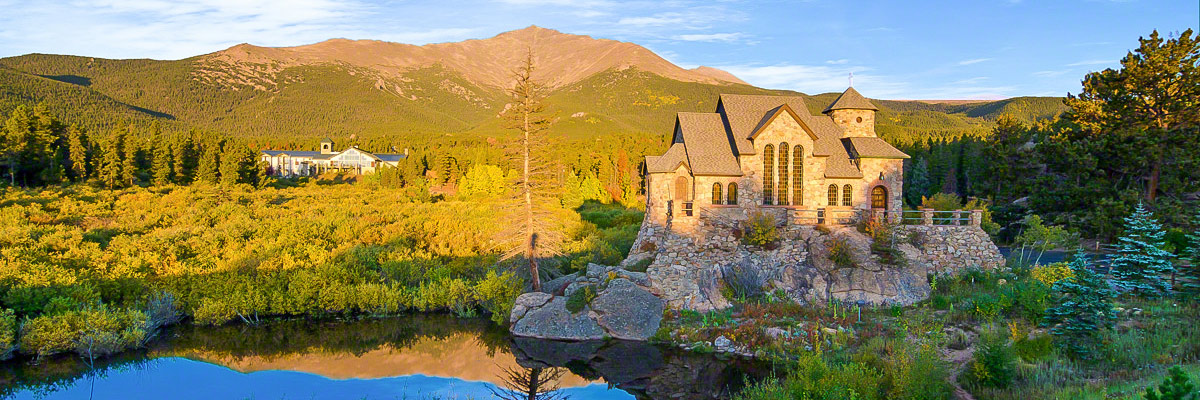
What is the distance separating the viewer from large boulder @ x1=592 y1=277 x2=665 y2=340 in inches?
859

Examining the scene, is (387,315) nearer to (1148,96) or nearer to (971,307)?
(971,307)

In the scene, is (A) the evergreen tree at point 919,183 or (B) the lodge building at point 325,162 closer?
(A) the evergreen tree at point 919,183

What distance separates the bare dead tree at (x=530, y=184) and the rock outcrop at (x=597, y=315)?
2.85 meters

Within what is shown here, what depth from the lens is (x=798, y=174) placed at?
30219mm

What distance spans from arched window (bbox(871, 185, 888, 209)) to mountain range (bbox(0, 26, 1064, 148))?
9540 centimetres

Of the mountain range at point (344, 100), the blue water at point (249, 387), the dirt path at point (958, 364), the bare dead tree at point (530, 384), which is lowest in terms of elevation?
the bare dead tree at point (530, 384)

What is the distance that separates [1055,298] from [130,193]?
2252 inches

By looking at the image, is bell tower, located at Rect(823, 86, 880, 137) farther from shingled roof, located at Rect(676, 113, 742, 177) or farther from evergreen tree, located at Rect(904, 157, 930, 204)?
evergreen tree, located at Rect(904, 157, 930, 204)

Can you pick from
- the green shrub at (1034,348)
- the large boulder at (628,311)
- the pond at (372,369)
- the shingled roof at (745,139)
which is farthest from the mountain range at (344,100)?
the green shrub at (1034,348)

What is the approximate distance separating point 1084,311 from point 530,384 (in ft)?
45.6

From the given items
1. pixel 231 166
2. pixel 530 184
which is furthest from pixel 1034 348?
pixel 231 166

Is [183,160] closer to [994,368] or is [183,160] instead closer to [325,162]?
[325,162]

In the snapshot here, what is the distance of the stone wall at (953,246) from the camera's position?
2545cm

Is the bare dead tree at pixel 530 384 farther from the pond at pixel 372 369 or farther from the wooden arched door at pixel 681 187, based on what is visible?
the wooden arched door at pixel 681 187
